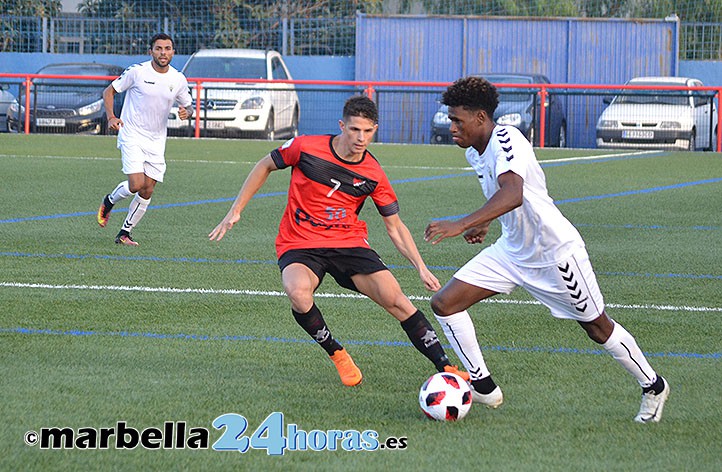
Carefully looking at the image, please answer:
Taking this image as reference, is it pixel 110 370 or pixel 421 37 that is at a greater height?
pixel 421 37

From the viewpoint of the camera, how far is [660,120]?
933 inches

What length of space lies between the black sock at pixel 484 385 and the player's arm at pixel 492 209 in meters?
0.80

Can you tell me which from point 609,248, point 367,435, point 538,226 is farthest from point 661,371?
point 609,248

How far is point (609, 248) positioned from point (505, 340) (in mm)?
4180

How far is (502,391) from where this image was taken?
583cm

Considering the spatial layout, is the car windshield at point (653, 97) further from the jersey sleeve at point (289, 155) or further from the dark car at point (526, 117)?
the jersey sleeve at point (289, 155)

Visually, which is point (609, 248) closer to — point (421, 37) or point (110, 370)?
point (110, 370)

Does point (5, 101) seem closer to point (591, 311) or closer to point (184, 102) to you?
point (184, 102)

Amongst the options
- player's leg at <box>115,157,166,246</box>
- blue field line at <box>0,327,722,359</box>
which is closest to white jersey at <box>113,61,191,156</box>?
player's leg at <box>115,157,166,246</box>

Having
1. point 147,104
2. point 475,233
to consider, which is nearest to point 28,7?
point 147,104

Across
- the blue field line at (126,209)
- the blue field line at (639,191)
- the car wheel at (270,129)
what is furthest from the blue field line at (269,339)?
the car wheel at (270,129)

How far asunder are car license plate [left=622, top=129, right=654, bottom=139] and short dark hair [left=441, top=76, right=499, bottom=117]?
62.5ft

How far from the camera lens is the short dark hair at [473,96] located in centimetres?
536

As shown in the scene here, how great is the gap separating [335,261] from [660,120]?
1874 centimetres
